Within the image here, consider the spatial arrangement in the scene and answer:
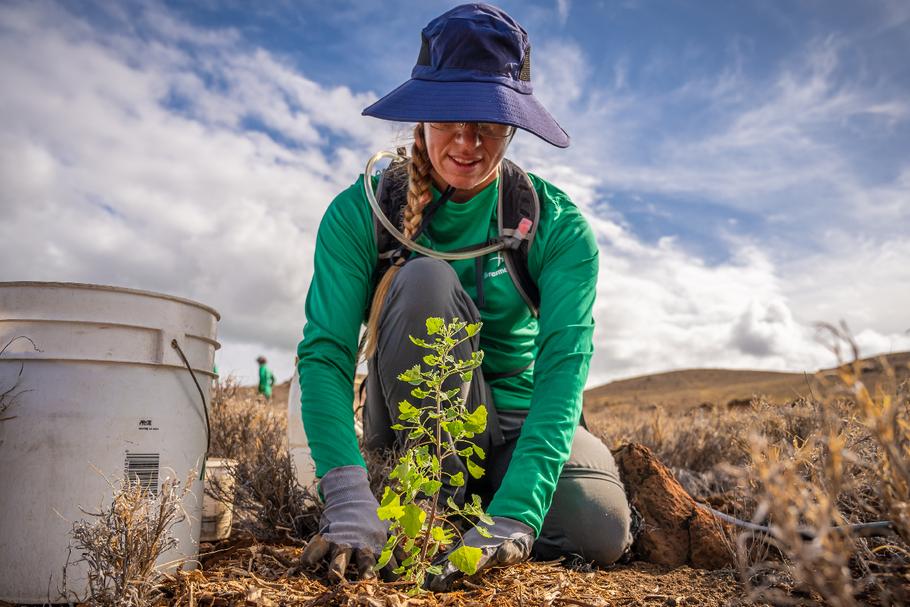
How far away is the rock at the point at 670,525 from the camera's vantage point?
2.67 m

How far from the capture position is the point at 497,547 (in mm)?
2072

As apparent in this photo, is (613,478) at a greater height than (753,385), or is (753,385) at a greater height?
(753,385)

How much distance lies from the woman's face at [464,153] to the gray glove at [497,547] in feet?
3.78

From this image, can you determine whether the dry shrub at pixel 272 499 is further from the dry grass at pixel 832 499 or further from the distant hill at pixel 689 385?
the distant hill at pixel 689 385

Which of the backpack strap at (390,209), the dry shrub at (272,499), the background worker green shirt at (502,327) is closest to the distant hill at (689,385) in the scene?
the background worker green shirt at (502,327)

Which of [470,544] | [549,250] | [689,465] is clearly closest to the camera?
[470,544]

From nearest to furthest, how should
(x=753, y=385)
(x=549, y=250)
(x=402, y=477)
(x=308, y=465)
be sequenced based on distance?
1. (x=402, y=477)
2. (x=549, y=250)
3. (x=308, y=465)
4. (x=753, y=385)

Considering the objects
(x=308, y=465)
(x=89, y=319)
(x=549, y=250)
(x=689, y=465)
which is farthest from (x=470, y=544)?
(x=689, y=465)

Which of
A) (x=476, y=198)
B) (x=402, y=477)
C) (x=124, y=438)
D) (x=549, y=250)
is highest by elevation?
(x=476, y=198)

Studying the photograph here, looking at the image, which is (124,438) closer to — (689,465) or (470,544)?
(470,544)

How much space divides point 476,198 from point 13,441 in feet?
5.80

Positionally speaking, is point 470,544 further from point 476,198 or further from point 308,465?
point 308,465

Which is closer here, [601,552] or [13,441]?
[13,441]

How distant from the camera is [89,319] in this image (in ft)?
7.50
